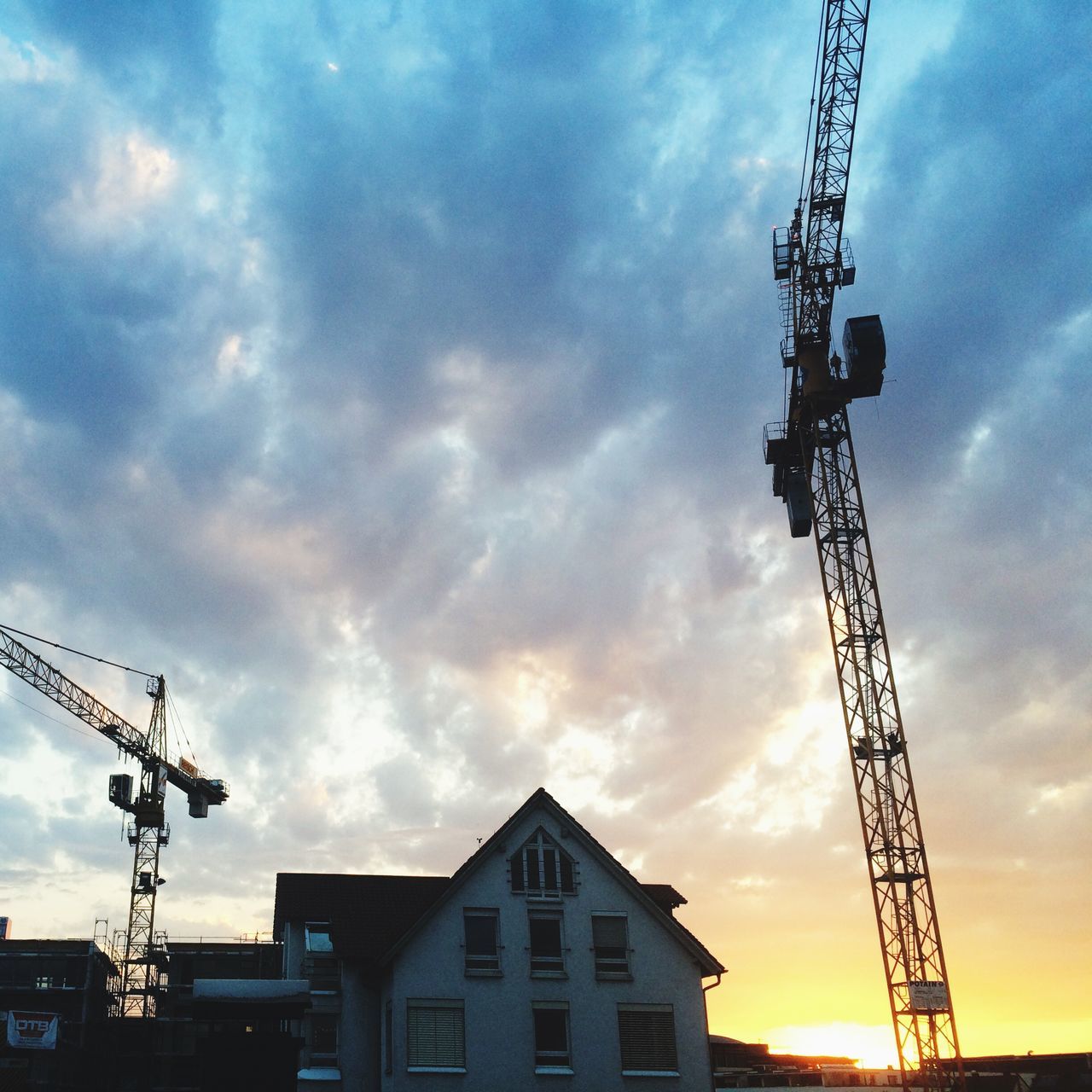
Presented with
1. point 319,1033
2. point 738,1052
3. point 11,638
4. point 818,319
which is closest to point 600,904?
point 319,1033

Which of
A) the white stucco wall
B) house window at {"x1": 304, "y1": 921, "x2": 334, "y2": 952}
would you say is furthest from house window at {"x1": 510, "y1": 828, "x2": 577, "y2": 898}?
house window at {"x1": 304, "y1": 921, "x2": 334, "y2": 952}

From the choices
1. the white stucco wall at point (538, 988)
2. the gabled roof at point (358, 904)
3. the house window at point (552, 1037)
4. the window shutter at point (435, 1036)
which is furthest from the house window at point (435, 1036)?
the gabled roof at point (358, 904)

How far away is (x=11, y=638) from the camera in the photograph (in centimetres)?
10400

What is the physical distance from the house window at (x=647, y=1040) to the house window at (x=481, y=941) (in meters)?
5.20

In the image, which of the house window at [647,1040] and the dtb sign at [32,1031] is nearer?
the house window at [647,1040]

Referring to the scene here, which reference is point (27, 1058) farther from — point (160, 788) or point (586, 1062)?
point (160, 788)

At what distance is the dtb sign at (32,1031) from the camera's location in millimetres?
59219

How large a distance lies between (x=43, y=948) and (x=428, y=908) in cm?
4551

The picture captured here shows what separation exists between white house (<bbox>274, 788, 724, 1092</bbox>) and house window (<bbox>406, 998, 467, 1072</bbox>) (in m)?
0.05

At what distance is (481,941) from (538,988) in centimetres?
282

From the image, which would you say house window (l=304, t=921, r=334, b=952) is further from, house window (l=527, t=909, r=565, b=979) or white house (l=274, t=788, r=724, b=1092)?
house window (l=527, t=909, r=565, b=979)

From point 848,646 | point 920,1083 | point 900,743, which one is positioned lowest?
point 920,1083

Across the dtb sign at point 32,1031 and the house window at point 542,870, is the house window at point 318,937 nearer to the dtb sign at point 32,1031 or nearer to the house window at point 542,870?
the house window at point 542,870

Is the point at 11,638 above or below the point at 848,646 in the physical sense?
above
